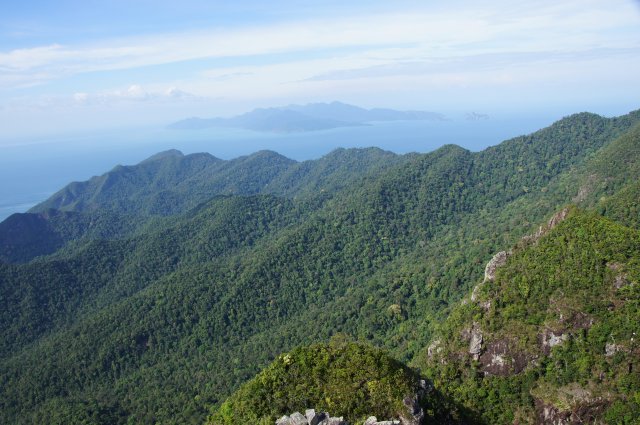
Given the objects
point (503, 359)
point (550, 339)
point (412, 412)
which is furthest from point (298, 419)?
point (550, 339)

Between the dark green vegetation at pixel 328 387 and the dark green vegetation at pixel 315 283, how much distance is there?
3.32m

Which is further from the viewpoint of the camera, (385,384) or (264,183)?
(264,183)

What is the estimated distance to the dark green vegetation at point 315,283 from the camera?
3244cm

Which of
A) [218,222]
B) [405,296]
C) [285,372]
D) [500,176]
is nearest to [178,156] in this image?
[218,222]

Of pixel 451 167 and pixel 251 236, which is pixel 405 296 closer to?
pixel 451 167

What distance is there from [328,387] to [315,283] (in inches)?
1667

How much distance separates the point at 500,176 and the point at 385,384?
65093 millimetres

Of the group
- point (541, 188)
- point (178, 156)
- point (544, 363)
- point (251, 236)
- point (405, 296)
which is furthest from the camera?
point (178, 156)

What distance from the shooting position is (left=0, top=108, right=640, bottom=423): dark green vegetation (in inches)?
1277

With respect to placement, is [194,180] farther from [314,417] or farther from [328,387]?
[314,417]

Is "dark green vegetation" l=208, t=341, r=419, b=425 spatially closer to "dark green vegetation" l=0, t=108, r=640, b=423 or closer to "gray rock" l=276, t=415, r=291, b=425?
"gray rock" l=276, t=415, r=291, b=425

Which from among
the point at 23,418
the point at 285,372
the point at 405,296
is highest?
the point at 285,372

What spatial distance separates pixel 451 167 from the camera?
3258 inches

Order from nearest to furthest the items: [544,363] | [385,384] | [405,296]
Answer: [385,384] → [544,363] → [405,296]
